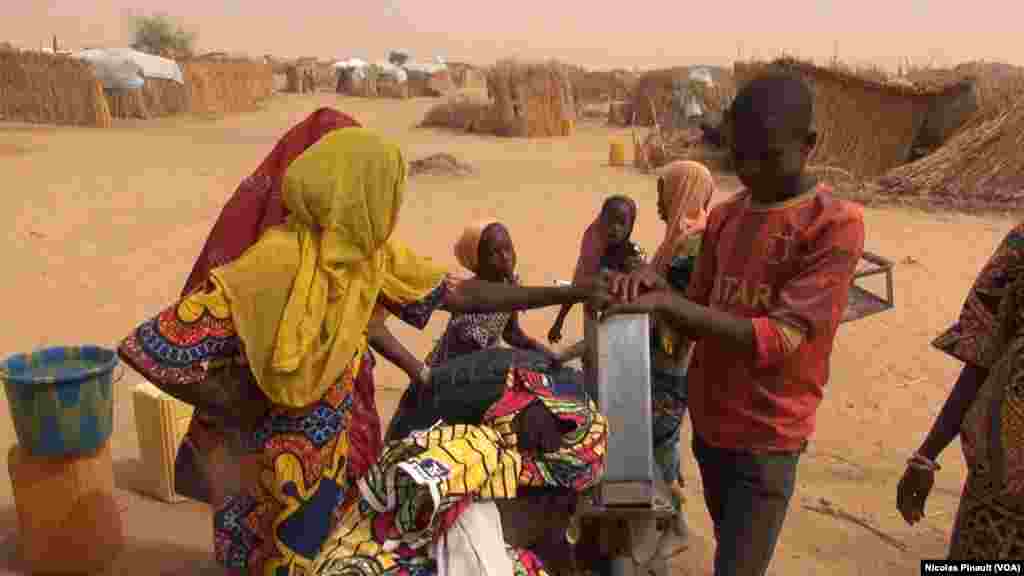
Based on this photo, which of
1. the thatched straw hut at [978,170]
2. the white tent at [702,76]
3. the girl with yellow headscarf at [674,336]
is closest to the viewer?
the girl with yellow headscarf at [674,336]

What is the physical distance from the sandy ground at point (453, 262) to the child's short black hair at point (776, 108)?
7.28 ft

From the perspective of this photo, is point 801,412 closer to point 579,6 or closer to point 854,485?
point 854,485

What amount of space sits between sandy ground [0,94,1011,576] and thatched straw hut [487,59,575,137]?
3.53 metres

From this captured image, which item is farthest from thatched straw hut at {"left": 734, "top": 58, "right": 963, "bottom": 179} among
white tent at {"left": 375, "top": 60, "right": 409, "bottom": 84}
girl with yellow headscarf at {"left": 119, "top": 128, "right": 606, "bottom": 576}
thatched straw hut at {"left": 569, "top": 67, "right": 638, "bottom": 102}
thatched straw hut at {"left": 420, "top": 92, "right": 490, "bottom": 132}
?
white tent at {"left": 375, "top": 60, "right": 409, "bottom": 84}

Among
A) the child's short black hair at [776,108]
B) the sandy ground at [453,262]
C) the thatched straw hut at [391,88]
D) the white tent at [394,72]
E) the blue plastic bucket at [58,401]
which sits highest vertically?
the white tent at [394,72]

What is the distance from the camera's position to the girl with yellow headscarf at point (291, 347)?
6.49 ft

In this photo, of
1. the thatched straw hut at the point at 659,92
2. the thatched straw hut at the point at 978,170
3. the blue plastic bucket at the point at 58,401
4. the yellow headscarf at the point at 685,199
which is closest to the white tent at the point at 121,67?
the thatched straw hut at the point at 659,92

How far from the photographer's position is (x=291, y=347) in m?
1.96

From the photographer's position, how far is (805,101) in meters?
Answer: 1.88

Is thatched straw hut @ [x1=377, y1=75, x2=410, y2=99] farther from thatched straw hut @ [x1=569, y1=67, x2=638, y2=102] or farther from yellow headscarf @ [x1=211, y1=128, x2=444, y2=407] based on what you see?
yellow headscarf @ [x1=211, y1=128, x2=444, y2=407]

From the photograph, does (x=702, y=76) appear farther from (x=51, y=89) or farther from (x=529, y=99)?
(x=51, y=89)

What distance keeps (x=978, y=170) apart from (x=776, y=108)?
12178 mm

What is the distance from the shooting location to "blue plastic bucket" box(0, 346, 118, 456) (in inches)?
119

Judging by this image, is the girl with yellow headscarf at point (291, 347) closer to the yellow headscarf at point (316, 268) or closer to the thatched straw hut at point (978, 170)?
the yellow headscarf at point (316, 268)
